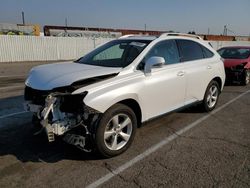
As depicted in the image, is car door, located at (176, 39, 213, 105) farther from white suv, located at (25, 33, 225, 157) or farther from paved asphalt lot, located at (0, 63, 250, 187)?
paved asphalt lot, located at (0, 63, 250, 187)

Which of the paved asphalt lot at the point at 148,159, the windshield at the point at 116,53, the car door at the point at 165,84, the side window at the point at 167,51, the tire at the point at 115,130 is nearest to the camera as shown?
the paved asphalt lot at the point at 148,159

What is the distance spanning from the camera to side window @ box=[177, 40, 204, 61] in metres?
5.23

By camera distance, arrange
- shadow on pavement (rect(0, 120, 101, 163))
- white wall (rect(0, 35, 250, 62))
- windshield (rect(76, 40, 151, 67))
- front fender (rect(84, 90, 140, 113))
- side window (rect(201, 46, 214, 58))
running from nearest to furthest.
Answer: front fender (rect(84, 90, 140, 113)), shadow on pavement (rect(0, 120, 101, 163)), windshield (rect(76, 40, 151, 67)), side window (rect(201, 46, 214, 58)), white wall (rect(0, 35, 250, 62))

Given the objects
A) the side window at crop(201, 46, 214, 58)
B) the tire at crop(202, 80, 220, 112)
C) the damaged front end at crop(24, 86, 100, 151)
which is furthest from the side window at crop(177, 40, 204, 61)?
the damaged front end at crop(24, 86, 100, 151)

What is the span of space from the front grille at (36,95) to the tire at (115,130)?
0.91 meters

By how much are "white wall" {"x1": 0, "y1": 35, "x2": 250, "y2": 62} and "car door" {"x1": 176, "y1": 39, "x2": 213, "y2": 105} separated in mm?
19751

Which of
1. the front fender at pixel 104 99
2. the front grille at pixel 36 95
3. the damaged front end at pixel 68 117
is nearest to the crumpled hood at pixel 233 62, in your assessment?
the front fender at pixel 104 99

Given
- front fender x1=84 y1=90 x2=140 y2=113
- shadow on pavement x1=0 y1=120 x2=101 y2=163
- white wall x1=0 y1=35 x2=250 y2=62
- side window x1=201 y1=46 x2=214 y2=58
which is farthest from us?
white wall x1=0 y1=35 x2=250 y2=62

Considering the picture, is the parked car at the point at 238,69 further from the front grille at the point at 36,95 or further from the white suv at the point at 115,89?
the front grille at the point at 36,95

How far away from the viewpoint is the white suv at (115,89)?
350cm

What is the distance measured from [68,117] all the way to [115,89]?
2.48 feet

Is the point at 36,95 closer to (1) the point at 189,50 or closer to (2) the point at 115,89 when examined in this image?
(2) the point at 115,89

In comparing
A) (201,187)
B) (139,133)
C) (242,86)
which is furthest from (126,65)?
(242,86)

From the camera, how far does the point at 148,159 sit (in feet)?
12.5
